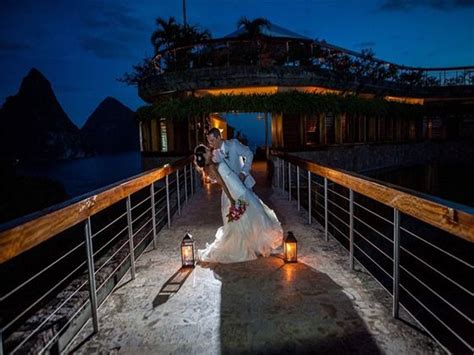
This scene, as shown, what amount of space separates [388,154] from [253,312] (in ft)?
63.6

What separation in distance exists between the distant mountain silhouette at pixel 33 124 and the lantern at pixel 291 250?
439 feet

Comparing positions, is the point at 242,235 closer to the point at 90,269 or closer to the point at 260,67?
the point at 90,269

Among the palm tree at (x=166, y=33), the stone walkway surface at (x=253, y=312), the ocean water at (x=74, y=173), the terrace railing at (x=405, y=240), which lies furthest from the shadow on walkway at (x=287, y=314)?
the ocean water at (x=74, y=173)

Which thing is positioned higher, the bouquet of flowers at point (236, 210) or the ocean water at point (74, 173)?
the bouquet of flowers at point (236, 210)

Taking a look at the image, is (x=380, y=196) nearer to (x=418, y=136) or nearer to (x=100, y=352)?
(x=100, y=352)

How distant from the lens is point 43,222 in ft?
7.01

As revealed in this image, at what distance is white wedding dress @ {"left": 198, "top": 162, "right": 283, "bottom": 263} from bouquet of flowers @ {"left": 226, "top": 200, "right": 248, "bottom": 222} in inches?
1.7

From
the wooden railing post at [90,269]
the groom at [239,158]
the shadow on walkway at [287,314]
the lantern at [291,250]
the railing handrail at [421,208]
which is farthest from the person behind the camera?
the groom at [239,158]

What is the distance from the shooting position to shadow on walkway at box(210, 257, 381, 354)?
106 inches

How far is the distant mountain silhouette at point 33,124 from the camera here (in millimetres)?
119250

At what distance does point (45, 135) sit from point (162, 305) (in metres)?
152

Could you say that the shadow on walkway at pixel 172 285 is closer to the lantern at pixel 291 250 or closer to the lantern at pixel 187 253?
the lantern at pixel 187 253

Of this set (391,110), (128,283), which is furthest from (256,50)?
(128,283)

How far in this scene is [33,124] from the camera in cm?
12162
